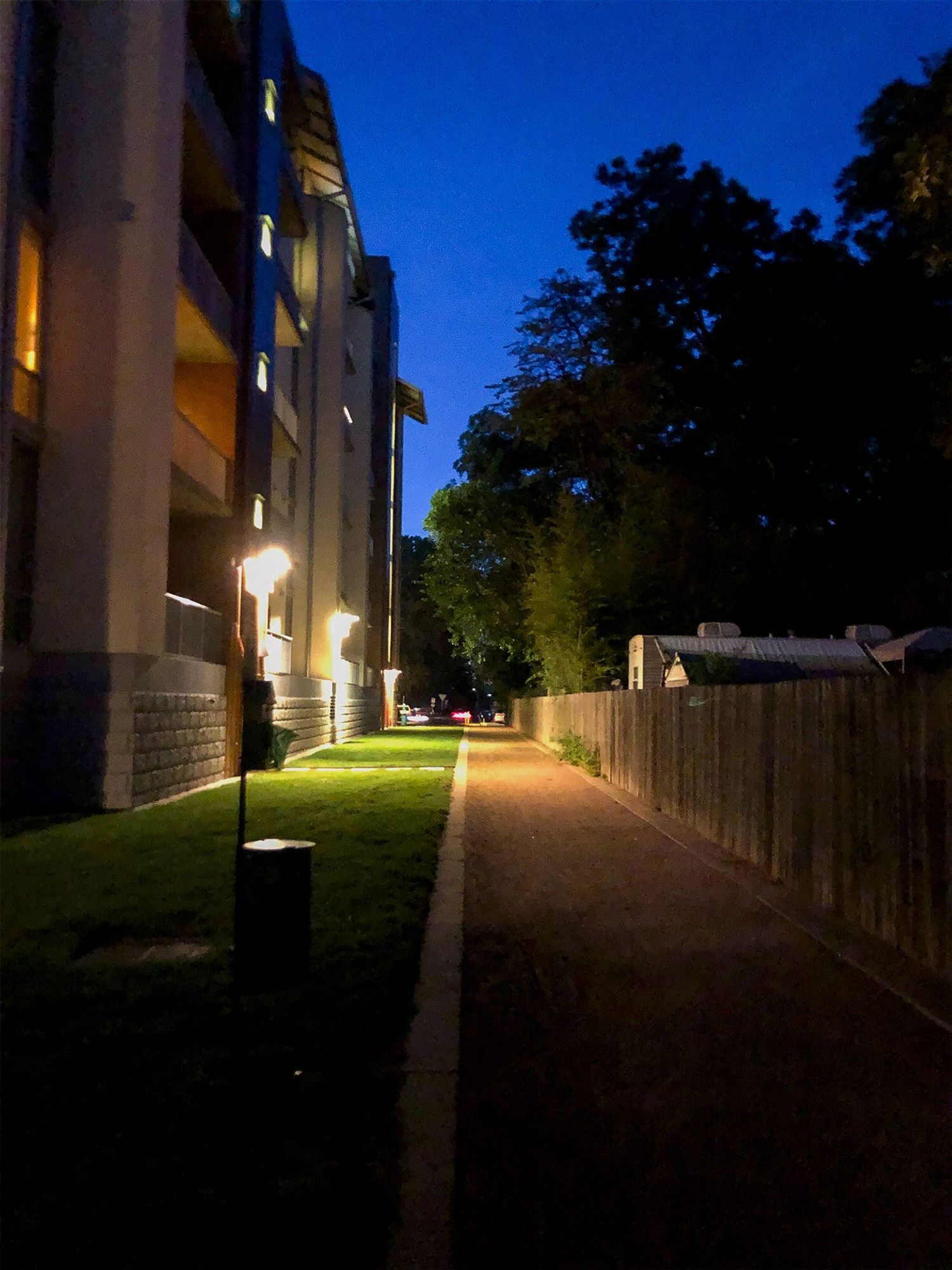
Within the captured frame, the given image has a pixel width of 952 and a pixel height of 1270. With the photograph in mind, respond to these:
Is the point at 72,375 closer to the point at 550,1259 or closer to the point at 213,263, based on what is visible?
the point at 213,263

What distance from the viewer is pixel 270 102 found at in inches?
773

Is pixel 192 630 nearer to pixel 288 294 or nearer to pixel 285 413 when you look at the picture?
pixel 285 413

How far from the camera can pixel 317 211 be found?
28578 millimetres

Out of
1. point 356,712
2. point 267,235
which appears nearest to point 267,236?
point 267,235

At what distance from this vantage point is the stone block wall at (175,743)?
12672mm

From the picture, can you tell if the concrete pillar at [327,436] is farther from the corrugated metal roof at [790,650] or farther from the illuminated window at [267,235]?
the corrugated metal roof at [790,650]

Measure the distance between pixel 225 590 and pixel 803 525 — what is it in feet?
75.6

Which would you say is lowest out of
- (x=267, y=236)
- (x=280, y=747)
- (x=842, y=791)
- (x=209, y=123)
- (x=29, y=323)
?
(x=280, y=747)

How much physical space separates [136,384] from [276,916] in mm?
9394

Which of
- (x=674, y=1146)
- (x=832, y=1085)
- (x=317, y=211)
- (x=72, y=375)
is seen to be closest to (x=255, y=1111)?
(x=674, y=1146)

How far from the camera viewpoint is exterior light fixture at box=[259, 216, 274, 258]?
19094 millimetres

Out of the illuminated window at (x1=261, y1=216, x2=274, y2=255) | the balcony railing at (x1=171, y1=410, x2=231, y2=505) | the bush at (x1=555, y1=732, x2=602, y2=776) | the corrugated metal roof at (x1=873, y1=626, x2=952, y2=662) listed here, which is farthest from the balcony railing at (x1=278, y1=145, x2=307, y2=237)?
the corrugated metal roof at (x1=873, y1=626, x2=952, y2=662)

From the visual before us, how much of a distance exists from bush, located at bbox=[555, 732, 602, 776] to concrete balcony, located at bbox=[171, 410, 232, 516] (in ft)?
29.0

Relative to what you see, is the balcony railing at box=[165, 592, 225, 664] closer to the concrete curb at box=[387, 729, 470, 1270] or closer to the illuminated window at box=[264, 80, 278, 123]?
the concrete curb at box=[387, 729, 470, 1270]
